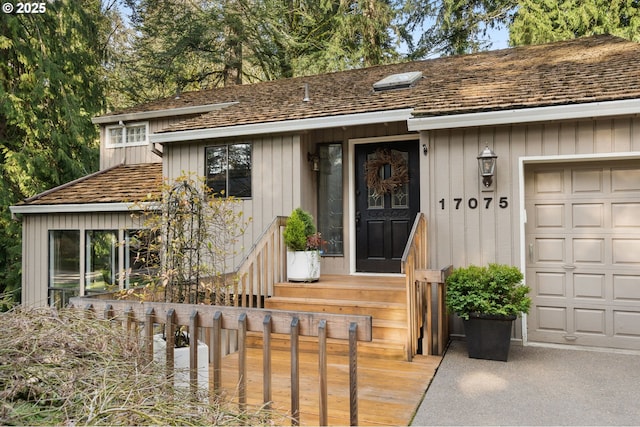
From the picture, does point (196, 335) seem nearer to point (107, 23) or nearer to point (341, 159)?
point (341, 159)

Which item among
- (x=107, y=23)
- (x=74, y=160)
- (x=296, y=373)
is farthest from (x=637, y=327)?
(x=107, y=23)

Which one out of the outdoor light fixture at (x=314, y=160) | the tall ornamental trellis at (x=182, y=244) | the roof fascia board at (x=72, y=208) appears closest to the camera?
the tall ornamental trellis at (x=182, y=244)

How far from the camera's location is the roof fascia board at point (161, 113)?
31.9ft

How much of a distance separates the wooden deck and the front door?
7.94 feet

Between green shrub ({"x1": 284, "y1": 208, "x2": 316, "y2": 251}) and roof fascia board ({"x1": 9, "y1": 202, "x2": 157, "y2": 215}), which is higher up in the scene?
roof fascia board ({"x1": 9, "y1": 202, "x2": 157, "y2": 215})

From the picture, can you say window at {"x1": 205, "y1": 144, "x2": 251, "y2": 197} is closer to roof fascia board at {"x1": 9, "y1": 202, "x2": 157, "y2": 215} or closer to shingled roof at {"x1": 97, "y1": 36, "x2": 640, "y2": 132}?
shingled roof at {"x1": 97, "y1": 36, "x2": 640, "y2": 132}

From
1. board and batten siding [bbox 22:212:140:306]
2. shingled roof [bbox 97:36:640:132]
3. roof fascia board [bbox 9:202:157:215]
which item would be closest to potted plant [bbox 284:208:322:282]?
shingled roof [bbox 97:36:640:132]

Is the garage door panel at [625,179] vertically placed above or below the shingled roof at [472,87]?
below

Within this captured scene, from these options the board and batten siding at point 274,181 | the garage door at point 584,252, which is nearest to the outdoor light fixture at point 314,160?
the board and batten siding at point 274,181

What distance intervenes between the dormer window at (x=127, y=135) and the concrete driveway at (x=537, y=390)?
28.9ft

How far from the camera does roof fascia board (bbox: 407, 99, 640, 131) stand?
4.72 meters

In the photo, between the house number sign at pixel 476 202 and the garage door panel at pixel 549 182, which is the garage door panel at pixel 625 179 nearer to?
the garage door panel at pixel 549 182

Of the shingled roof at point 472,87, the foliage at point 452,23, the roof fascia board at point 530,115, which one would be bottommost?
the roof fascia board at point 530,115

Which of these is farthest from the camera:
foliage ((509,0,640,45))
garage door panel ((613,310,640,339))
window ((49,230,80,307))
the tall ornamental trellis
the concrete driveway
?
foliage ((509,0,640,45))
